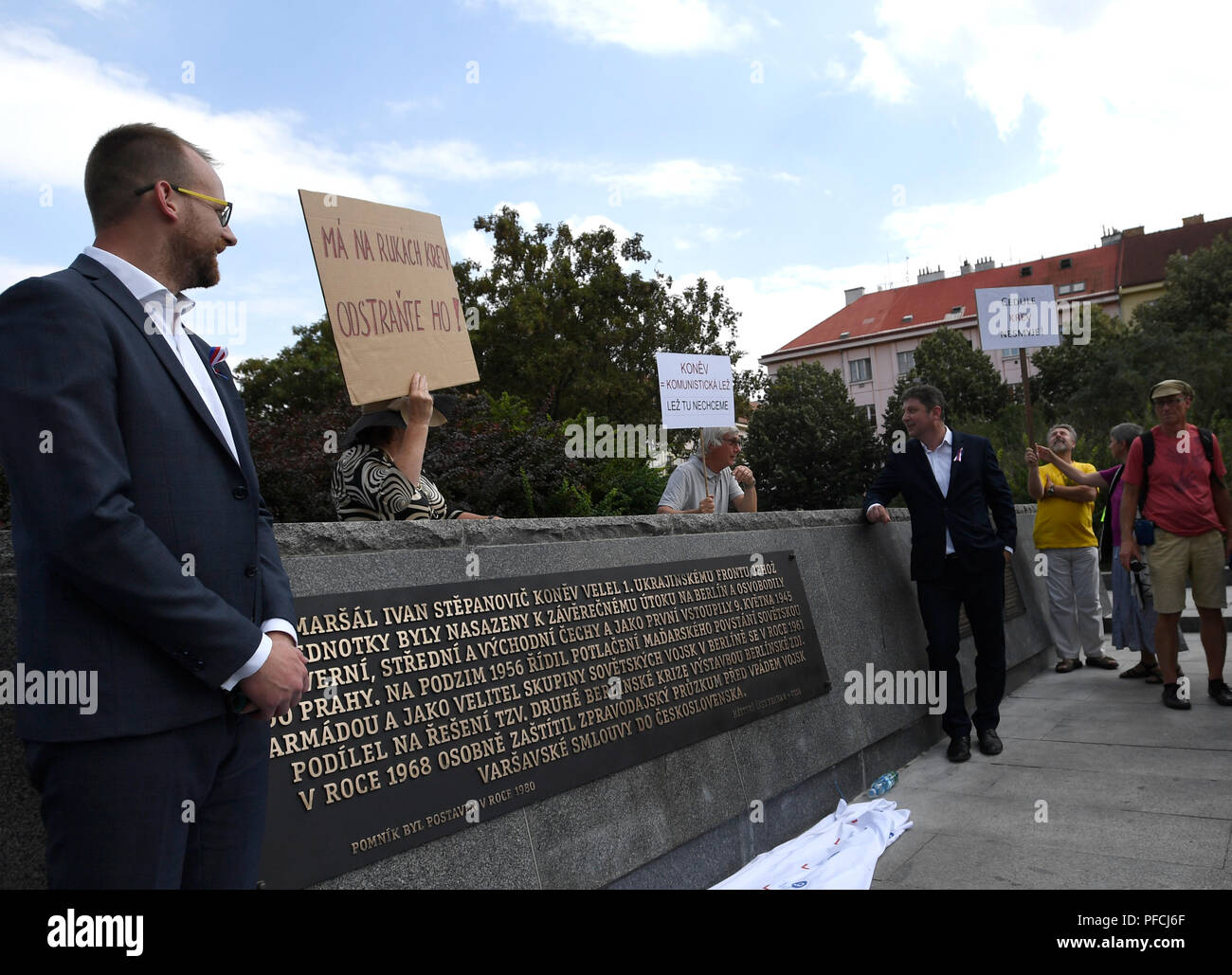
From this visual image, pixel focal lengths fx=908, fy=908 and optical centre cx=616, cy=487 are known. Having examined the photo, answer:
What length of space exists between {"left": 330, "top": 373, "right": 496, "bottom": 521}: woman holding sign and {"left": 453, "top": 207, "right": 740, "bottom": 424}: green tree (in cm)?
1736

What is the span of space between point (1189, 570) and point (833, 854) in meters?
3.68

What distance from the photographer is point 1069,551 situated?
25.4ft

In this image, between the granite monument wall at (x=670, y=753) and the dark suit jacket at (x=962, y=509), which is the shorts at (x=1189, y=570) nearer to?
the dark suit jacket at (x=962, y=509)

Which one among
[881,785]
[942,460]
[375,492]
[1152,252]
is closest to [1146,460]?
[942,460]

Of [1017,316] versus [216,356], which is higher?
[1017,316]

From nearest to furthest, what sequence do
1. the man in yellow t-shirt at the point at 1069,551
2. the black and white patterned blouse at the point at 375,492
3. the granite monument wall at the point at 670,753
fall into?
1. the granite monument wall at the point at 670,753
2. the black and white patterned blouse at the point at 375,492
3. the man in yellow t-shirt at the point at 1069,551

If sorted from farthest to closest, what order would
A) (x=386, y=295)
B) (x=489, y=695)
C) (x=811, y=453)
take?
(x=811, y=453)
(x=386, y=295)
(x=489, y=695)

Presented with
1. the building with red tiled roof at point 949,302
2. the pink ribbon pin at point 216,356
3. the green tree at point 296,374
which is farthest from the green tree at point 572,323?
the building with red tiled roof at point 949,302

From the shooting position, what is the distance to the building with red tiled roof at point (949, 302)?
2003 inches

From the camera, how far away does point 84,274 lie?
5.63ft

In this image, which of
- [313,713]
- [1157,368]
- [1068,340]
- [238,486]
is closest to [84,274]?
[238,486]

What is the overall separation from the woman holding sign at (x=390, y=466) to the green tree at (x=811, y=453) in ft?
113

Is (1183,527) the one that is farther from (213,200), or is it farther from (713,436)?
(213,200)

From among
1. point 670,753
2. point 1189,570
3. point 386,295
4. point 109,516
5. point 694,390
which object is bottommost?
point 670,753
